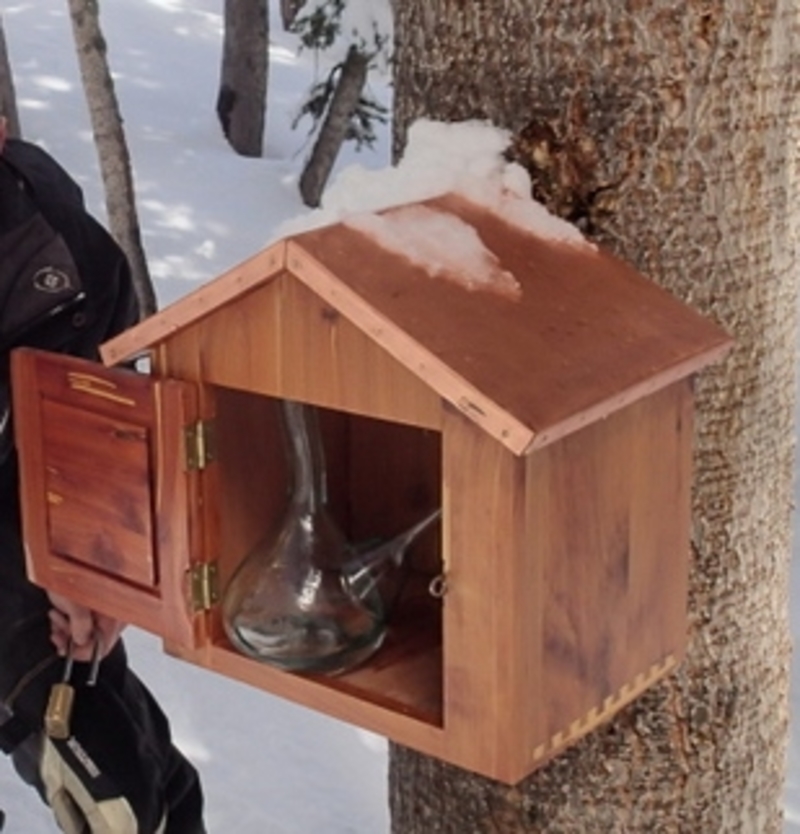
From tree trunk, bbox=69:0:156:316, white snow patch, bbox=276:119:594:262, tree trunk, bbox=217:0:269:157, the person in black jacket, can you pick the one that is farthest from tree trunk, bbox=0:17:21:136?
white snow patch, bbox=276:119:594:262

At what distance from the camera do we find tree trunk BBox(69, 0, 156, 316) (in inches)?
266

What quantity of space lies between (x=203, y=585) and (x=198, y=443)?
0.15 metres

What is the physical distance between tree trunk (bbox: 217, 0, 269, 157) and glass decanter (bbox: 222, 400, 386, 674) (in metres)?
9.20

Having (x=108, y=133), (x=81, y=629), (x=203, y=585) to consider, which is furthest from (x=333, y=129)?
(x=203, y=585)

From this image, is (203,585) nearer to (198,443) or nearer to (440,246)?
(198,443)

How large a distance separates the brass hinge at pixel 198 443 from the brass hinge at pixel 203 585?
0.10 metres

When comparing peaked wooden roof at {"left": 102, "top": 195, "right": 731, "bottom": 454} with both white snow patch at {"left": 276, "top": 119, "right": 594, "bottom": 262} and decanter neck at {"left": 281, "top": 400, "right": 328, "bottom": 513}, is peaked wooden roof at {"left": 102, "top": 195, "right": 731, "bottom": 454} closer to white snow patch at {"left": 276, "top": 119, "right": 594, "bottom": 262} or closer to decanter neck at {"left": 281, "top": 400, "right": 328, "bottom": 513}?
white snow patch at {"left": 276, "top": 119, "right": 594, "bottom": 262}

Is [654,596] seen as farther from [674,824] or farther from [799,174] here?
[799,174]

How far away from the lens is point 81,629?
211 cm

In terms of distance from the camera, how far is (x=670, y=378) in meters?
1.39

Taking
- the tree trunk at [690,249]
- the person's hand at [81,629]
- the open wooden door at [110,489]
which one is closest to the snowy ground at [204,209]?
the person's hand at [81,629]

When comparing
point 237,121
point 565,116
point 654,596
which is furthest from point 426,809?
point 237,121

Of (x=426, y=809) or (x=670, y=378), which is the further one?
(x=426, y=809)

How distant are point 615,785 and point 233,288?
2.46 feet
